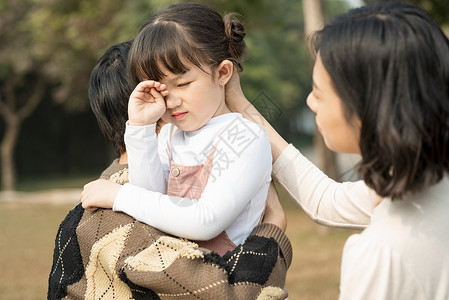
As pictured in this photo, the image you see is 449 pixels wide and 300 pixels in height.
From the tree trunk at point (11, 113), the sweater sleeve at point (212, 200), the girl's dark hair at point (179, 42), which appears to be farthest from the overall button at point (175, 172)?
the tree trunk at point (11, 113)

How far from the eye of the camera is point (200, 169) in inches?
70.1

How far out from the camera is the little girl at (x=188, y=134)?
1703mm

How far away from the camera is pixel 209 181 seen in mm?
1709

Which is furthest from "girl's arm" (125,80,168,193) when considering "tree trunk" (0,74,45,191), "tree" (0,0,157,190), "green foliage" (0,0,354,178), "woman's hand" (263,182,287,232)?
"tree trunk" (0,74,45,191)

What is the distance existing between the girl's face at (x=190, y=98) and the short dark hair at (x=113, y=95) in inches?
11.1

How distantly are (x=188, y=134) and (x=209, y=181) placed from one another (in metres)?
0.23

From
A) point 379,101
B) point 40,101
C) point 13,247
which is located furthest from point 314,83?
point 40,101

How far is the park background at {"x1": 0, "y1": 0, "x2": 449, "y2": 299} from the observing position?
7836 millimetres

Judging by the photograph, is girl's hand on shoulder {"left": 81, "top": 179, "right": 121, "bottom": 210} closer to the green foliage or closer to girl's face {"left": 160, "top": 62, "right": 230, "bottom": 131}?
girl's face {"left": 160, "top": 62, "right": 230, "bottom": 131}

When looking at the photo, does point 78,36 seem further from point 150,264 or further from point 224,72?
point 150,264

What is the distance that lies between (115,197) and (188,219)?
257 millimetres

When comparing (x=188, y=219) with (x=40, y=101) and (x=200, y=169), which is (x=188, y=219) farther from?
(x=40, y=101)

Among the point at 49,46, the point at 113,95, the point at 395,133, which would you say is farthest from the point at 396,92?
the point at 49,46

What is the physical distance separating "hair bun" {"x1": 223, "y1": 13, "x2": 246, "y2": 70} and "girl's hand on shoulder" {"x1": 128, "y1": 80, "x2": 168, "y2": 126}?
28 centimetres
